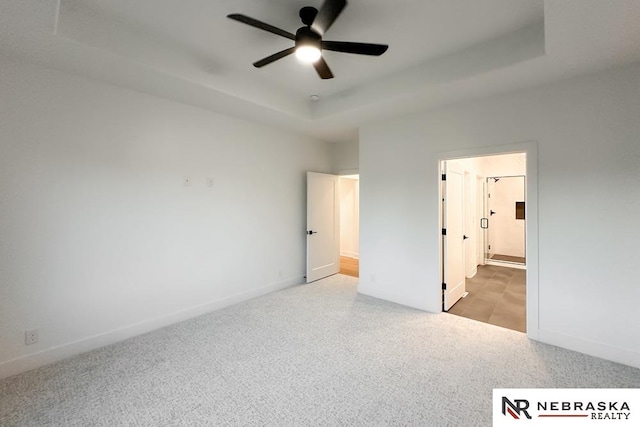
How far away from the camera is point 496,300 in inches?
159

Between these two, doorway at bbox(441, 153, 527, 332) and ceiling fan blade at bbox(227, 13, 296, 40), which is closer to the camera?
ceiling fan blade at bbox(227, 13, 296, 40)

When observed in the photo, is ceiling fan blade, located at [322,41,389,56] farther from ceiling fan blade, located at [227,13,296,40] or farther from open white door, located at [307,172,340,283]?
open white door, located at [307,172,340,283]

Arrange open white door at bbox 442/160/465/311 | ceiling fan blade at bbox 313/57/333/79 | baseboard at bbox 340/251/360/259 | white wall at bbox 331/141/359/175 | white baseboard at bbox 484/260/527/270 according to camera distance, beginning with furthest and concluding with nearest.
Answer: baseboard at bbox 340/251/360/259 → white baseboard at bbox 484/260/527/270 → white wall at bbox 331/141/359/175 → open white door at bbox 442/160/465/311 → ceiling fan blade at bbox 313/57/333/79

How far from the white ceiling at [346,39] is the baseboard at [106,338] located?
2605 mm

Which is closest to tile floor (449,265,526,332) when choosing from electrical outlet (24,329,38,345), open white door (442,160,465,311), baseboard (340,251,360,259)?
open white door (442,160,465,311)

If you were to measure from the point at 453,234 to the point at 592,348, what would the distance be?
1.76 m

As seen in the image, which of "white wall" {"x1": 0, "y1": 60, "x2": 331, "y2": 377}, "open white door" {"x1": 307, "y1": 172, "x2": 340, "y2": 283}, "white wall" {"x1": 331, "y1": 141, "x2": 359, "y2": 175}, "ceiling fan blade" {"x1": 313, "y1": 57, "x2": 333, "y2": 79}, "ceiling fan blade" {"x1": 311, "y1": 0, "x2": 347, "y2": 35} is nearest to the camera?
"ceiling fan blade" {"x1": 311, "y1": 0, "x2": 347, "y2": 35}

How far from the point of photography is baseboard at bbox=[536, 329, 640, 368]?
7.91ft

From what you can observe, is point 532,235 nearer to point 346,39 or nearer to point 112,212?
point 346,39

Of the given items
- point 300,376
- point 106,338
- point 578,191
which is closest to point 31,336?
point 106,338

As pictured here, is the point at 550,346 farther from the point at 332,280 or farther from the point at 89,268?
the point at 89,268

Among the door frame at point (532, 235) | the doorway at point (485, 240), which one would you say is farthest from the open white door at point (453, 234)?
the door frame at point (532, 235)

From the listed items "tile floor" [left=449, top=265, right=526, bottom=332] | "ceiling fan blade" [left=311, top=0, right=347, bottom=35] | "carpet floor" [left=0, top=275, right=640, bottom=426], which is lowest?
"carpet floor" [left=0, top=275, right=640, bottom=426]

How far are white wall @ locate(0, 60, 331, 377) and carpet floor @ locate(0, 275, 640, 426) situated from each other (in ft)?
1.19
